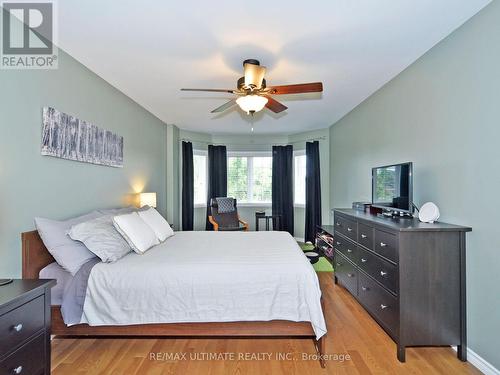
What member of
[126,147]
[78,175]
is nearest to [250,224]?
[126,147]

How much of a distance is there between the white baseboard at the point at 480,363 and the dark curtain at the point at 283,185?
405cm

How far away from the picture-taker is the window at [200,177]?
585 cm

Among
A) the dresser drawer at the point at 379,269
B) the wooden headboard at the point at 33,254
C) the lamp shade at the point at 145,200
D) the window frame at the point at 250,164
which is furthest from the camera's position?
the window frame at the point at 250,164

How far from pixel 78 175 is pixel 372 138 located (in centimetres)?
354

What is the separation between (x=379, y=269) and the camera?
89.0 inches

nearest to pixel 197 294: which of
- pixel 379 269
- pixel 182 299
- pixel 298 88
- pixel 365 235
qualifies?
pixel 182 299

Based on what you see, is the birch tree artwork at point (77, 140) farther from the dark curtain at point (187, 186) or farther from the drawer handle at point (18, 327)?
the dark curtain at point (187, 186)

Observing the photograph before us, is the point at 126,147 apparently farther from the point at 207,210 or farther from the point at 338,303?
the point at 338,303

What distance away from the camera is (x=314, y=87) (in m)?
2.33

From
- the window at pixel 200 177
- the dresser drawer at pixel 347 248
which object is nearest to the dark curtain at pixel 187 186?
the window at pixel 200 177

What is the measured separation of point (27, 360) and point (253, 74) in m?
2.41

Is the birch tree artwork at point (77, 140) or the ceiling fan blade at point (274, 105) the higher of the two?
the ceiling fan blade at point (274, 105)

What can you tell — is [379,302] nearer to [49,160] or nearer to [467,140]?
[467,140]

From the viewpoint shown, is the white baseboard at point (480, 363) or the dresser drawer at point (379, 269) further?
the dresser drawer at point (379, 269)
